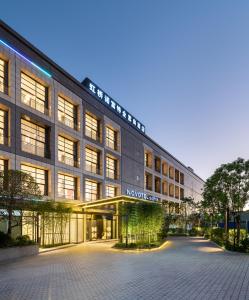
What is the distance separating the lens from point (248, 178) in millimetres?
32688

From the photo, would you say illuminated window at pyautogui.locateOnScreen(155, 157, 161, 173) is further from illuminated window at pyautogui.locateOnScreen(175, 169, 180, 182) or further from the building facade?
illuminated window at pyautogui.locateOnScreen(175, 169, 180, 182)

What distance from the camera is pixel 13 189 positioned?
77.7 ft

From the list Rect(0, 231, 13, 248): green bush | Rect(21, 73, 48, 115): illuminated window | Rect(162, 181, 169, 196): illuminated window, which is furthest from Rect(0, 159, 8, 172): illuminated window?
Rect(162, 181, 169, 196): illuminated window

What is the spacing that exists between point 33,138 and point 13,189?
12034 mm

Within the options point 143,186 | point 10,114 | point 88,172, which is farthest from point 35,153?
point 143,186

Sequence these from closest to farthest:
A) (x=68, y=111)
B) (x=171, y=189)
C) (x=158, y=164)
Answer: (x=68, y=111)
(x=158, y=164)
(x=171, y=189)

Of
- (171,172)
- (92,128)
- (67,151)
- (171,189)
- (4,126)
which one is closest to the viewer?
Result: (4,126)

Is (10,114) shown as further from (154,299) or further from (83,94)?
(154,299)

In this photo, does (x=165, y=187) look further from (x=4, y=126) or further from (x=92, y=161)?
(x=4, y=126)

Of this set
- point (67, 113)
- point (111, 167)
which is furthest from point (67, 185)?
point (111, 167)

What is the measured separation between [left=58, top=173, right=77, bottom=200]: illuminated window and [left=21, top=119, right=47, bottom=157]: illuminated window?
434 centimetres

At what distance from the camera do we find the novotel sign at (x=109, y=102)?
155 feet

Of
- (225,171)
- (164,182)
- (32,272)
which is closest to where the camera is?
(32,272)

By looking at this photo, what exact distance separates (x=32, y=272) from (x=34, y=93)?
21168mm
